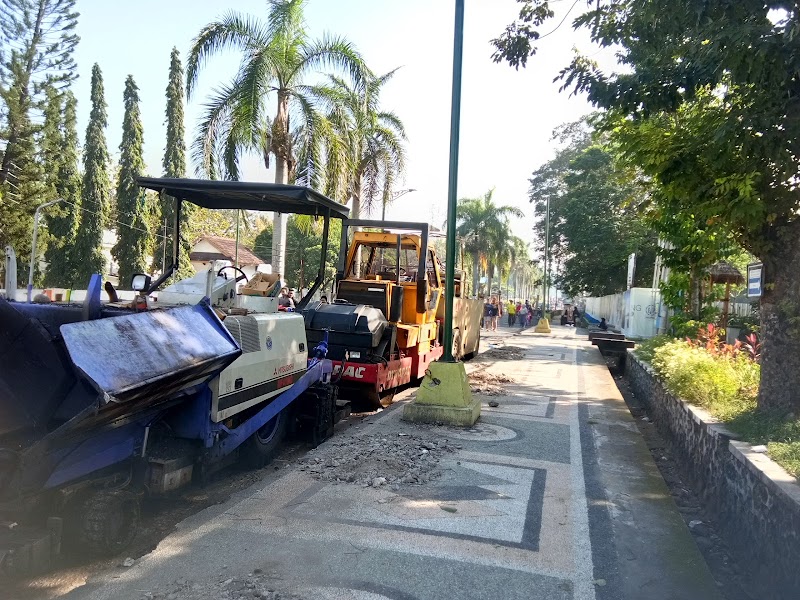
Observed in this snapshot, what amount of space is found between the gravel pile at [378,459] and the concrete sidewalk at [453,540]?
146mm

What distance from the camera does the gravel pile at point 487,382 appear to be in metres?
11.1

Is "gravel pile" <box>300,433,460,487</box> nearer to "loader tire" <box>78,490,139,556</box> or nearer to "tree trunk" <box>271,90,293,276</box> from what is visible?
"loader tire" <box>78,490,139,556</box>

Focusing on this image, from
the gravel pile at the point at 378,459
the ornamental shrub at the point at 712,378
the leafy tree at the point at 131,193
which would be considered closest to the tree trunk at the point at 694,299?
the ornamental shrub at the point at 712,378

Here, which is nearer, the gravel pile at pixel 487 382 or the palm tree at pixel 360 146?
the gravel pile at pixel 487 382

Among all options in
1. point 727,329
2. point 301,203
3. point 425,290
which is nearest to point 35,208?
point 425,290

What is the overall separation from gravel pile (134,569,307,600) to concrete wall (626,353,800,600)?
2862mm

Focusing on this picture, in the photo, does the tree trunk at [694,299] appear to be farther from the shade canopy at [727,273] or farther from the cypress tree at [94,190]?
the cypress tree at [94,190]

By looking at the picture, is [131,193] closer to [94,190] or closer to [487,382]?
[94,190]

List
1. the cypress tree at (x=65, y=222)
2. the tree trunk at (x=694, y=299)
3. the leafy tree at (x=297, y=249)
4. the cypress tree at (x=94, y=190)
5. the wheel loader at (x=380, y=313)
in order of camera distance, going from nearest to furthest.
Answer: the wheel loader at (x=380, y=313) < the tree trunk at (x=694, y=299) < the cypress tree at (x=65, y=222) < the cypress tree at (x=94, y=190) < the leafy tree at (x=297, y=249)

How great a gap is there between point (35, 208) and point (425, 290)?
23.2 meters

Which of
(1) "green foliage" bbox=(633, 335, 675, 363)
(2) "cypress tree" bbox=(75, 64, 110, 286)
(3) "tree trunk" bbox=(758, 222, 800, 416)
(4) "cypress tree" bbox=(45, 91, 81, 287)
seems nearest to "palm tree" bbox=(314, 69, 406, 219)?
(1) "green foliage" bbox=(633, 335, 675, 363)

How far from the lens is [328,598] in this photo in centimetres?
349

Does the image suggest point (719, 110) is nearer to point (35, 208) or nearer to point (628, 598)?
point (628, 598)

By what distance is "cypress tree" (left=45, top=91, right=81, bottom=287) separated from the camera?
32.4 m
